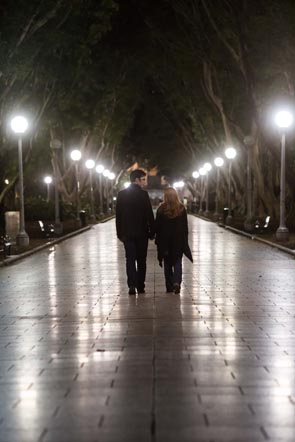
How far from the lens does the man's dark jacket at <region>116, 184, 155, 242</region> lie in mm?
12031

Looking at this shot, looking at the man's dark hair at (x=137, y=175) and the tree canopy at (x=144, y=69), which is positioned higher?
the tree canopy at (x=144, y=69)

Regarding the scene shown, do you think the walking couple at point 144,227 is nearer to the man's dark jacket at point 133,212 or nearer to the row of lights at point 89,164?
the man's dark jacket at point 133,212

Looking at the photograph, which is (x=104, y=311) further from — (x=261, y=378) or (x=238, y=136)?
(x=238, y=136)

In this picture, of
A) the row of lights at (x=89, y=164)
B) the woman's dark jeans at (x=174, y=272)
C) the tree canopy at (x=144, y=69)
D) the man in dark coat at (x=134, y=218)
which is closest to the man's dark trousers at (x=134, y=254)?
the man in dark coat at (x=134, y=218)

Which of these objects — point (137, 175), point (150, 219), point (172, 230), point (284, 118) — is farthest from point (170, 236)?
point (284, 118)

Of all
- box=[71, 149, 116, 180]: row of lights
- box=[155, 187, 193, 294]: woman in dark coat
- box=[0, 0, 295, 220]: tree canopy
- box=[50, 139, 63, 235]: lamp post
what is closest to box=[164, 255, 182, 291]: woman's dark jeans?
box=[155, 187, 193, 294]: woman in dark coat

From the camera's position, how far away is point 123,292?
13.1 meters

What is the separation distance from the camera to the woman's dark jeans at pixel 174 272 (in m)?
12.4

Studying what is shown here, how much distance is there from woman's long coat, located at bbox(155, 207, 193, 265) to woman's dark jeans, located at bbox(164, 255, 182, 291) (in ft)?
0.40

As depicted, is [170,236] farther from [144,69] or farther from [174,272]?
[144,69]

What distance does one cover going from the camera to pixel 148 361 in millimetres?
7430

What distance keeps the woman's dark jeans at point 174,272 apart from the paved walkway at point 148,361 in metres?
0.25

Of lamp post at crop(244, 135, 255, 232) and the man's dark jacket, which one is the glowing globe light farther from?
the man's dark jacket

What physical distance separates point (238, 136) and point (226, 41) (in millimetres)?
13832
